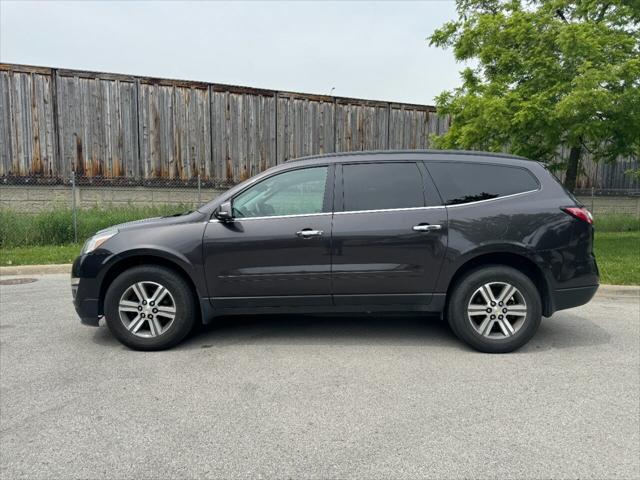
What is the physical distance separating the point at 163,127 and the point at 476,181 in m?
10.8

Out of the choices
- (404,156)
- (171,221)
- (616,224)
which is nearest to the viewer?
(171,221)

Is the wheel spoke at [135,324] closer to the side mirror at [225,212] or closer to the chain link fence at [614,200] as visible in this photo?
the side mirror at [225,212]

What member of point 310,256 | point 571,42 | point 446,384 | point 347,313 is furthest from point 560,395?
point 571,42

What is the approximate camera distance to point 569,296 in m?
4.07

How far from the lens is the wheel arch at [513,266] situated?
4105 millimetres

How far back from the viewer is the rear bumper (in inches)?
160

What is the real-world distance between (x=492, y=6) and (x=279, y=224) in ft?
31.8

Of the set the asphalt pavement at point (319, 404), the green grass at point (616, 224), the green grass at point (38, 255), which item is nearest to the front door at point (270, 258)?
the asphalt pavement at point (319, 404)

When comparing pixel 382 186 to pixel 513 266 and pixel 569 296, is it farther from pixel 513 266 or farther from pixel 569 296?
pixel 569 296

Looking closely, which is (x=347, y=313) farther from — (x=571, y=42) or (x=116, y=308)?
(x=571, y=42)

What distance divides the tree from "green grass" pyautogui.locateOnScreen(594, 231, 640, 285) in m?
2.18

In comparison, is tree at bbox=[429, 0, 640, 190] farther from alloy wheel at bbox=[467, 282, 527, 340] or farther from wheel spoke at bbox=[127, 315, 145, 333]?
wheel spoke at bbox=[127, 315, 145, 333]

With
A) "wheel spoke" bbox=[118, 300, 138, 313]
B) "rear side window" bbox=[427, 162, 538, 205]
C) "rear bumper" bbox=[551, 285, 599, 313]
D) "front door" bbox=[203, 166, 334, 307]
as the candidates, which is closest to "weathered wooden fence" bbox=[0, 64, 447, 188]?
"wheel spoke" bbox=[118, 300, 138, 313]

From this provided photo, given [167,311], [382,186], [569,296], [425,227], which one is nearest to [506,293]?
[569,296]
